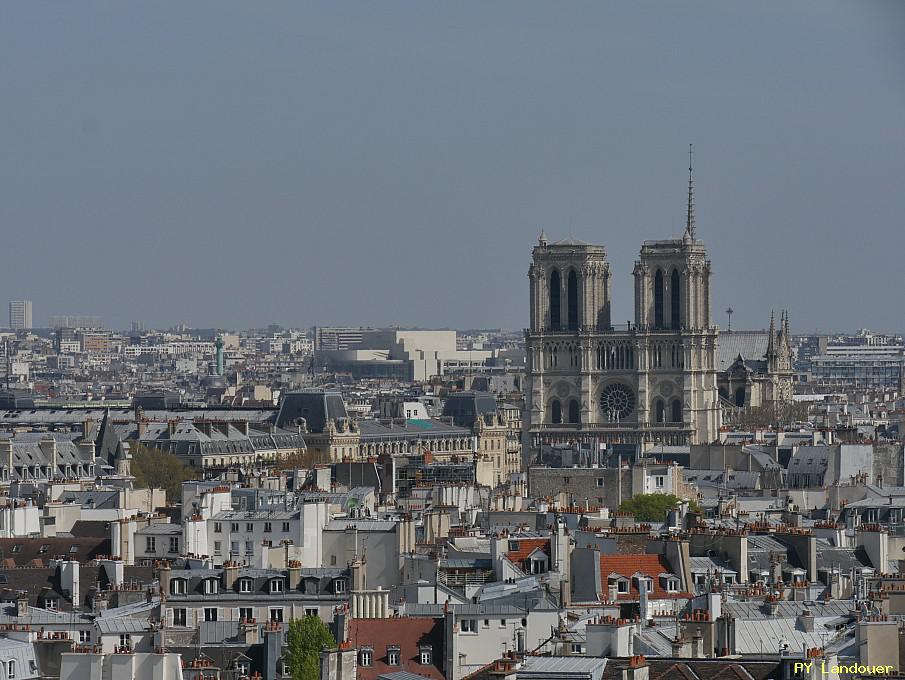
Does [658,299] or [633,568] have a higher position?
[658,299]

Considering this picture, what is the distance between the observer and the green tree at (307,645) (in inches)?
1613

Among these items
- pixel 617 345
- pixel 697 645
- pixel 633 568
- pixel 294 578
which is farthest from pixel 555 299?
pixel 697 645

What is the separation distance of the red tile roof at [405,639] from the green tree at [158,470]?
170 ft

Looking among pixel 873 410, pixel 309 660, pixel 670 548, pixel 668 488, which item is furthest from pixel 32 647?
pixel 873 410

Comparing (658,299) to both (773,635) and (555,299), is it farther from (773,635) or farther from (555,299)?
(773,635)

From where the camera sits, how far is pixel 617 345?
16175cm

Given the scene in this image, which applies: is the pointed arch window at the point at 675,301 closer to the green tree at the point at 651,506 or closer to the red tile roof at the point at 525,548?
the green tree at the point at 651,506

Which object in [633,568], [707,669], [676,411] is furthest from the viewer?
[676,411]

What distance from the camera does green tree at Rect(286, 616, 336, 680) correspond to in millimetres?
40969

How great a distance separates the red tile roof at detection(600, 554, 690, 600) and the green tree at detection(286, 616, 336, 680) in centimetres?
950

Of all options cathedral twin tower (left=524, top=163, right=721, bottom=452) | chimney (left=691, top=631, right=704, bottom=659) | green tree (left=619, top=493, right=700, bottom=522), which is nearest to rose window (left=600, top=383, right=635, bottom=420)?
cathedral twin tower (left=524, top=163, right=721, bottom=452)

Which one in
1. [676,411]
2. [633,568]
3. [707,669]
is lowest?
[707,669]

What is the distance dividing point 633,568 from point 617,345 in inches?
4245

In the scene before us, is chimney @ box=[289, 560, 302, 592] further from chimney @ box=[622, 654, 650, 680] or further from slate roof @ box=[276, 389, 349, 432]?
slate roof @ box=[276, 389, 349, 432]
